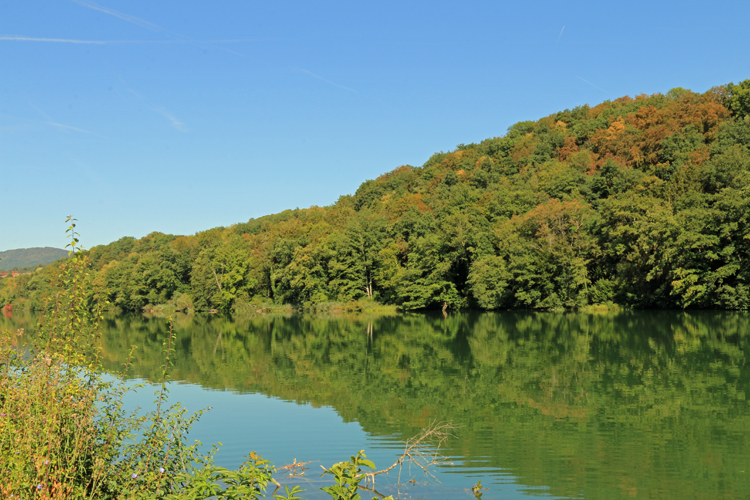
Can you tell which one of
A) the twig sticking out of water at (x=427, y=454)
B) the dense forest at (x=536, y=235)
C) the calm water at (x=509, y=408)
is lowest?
the calm water at (x=509, y=408)

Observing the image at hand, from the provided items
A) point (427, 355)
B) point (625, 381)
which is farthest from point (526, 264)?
point (625, 381)

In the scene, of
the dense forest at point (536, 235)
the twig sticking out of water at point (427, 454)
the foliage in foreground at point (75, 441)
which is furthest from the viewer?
the dense forest at point (536, 235)

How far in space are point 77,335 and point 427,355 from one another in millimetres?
19703

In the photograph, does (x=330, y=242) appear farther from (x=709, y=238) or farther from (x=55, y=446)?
(x=55, y=446)

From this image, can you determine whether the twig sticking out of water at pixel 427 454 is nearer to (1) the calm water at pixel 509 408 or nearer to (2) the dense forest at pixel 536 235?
(1) the calm water at pixel 509 408

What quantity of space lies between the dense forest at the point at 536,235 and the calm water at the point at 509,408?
68.4ft

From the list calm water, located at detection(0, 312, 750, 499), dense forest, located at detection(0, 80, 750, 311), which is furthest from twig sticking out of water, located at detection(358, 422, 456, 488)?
dense forest, located at detection(0, 80, 750, 311)

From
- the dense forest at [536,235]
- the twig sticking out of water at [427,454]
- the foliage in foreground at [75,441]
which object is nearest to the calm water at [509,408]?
the twig sticking out of water at [427,454]

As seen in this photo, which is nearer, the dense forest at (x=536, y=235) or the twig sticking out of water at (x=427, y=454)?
the twig sticking out of water at (x=427, y=454)

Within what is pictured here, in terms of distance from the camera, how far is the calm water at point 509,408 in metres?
8.77

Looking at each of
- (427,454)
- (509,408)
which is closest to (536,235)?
(509,408)

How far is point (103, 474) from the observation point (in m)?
5.34

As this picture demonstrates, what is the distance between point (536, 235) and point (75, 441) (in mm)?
58183

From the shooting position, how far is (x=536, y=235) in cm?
5981
